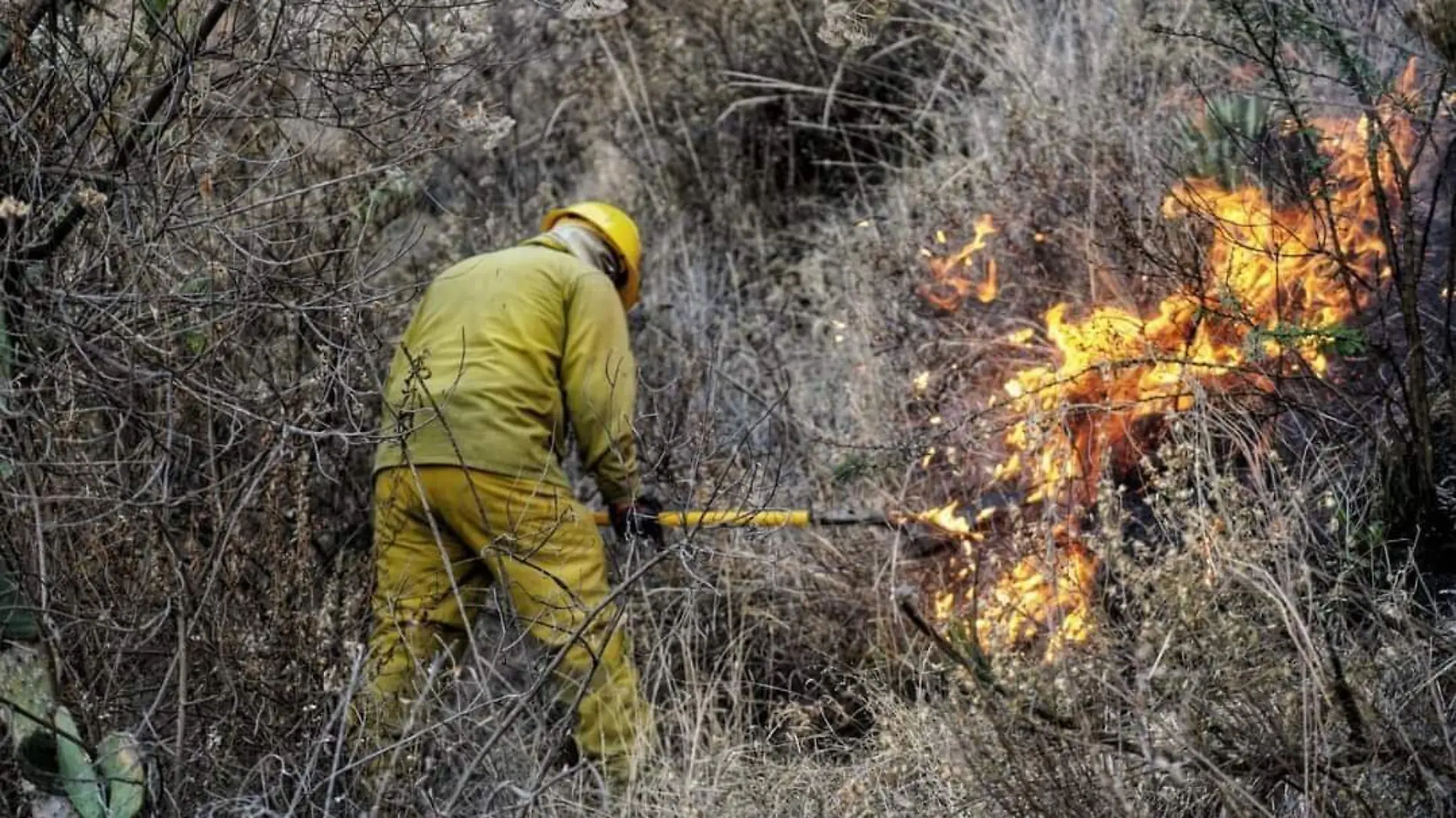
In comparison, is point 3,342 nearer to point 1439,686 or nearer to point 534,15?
point 1439,686

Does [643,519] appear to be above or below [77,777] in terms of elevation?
below

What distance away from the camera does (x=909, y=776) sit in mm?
4312

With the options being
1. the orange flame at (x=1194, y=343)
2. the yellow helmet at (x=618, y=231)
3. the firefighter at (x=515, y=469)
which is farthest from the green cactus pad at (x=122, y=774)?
the yellow helmet at (x=618, y=231)

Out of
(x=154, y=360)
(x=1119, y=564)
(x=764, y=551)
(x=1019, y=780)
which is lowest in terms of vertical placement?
(x=764, y=551)

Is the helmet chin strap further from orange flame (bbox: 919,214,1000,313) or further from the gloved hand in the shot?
orange flame (bbox: 919,214,1000,313)

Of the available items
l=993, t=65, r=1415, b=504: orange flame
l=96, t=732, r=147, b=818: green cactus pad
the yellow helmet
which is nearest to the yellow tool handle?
l=993, t=65, r=1415, b=504: orange flame

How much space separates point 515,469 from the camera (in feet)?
17.5

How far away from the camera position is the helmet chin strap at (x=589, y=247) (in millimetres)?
5961

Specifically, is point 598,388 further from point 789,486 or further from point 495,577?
point 789,486

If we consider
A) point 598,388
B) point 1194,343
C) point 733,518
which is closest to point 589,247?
point 598,388

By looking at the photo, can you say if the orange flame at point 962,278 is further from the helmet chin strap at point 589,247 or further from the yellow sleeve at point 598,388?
the yellow sleeve at point 598,388

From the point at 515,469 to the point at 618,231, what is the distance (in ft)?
3.86

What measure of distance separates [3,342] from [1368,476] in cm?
388

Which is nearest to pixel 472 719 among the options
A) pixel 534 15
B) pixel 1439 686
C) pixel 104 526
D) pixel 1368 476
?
pixel 104 526
